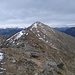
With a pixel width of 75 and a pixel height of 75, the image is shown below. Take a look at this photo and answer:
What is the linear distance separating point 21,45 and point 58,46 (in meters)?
29.4

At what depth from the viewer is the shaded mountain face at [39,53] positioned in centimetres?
5847

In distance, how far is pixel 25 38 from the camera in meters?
108

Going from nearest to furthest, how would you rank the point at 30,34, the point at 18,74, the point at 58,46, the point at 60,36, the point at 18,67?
the point at 18,74, the point at 18,67, the point at 30,34, the point at 58,46, the point at 60,36

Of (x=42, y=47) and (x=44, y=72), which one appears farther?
(x=42, y=47)

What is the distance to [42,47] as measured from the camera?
103688 mm

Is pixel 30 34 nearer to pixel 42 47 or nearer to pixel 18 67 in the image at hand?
pixel 42 47

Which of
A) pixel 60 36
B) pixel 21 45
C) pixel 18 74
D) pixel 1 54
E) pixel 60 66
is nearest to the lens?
pixel 18 74

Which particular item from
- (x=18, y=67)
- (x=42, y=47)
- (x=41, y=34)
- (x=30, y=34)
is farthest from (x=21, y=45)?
(x=18, y=67)

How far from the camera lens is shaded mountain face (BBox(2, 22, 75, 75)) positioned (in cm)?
5847

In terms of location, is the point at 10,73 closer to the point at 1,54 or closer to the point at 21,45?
the point at 1,54

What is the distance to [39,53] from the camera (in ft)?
274

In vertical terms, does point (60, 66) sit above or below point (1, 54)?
below

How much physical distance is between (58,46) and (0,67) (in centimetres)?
7098

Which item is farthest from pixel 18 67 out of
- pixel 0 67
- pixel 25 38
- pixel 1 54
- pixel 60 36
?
pixel 60 36
